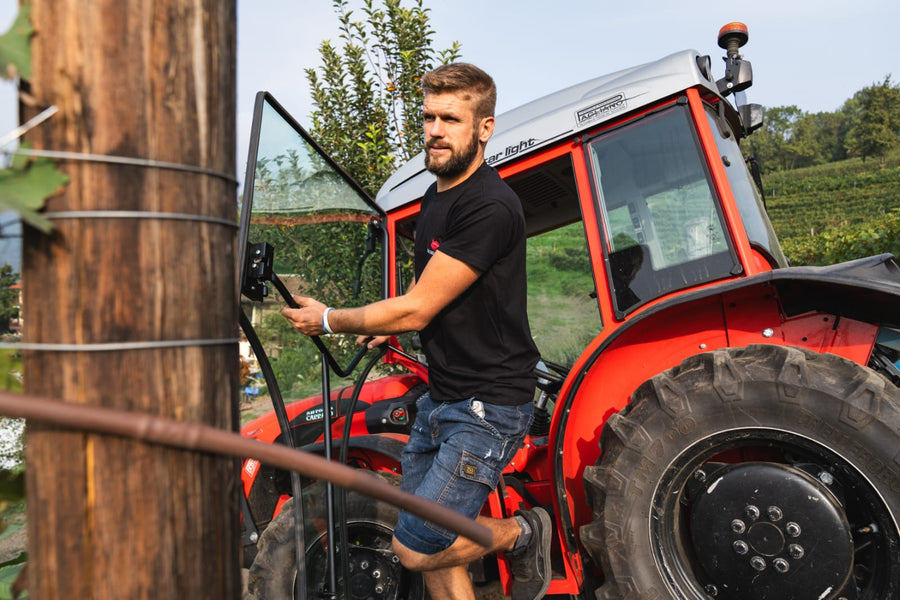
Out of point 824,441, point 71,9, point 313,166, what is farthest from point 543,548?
point 71,9

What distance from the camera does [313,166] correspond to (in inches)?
103

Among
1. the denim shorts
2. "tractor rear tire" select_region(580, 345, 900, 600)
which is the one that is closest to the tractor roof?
"tractor rear tire" select_region(580, 345, 900, 600)

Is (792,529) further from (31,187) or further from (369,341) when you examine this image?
(31,187)

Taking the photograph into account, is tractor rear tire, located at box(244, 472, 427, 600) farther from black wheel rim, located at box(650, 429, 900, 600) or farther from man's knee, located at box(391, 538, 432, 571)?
black wheel rim, located at box(650, 429, 900, 600)

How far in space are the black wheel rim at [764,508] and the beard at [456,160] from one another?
51.3 inches

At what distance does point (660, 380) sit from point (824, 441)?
0.55 metres

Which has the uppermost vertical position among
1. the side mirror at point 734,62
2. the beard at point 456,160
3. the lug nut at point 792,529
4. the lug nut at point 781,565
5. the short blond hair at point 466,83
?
the side mirror at point 734,62

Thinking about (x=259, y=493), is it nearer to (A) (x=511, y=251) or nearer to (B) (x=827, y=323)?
(A) (x=511, y=251)

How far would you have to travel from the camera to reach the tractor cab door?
7.10ft

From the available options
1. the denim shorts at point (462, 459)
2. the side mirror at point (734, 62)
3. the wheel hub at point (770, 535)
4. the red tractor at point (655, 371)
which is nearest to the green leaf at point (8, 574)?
the red tractor at point (655, 371)

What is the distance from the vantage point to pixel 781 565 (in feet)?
7.41

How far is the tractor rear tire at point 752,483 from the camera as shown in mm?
2178

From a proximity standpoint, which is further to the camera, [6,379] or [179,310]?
[6,379]

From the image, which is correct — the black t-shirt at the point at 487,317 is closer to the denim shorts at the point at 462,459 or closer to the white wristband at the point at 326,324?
the denim shorts at the point at 462,459
